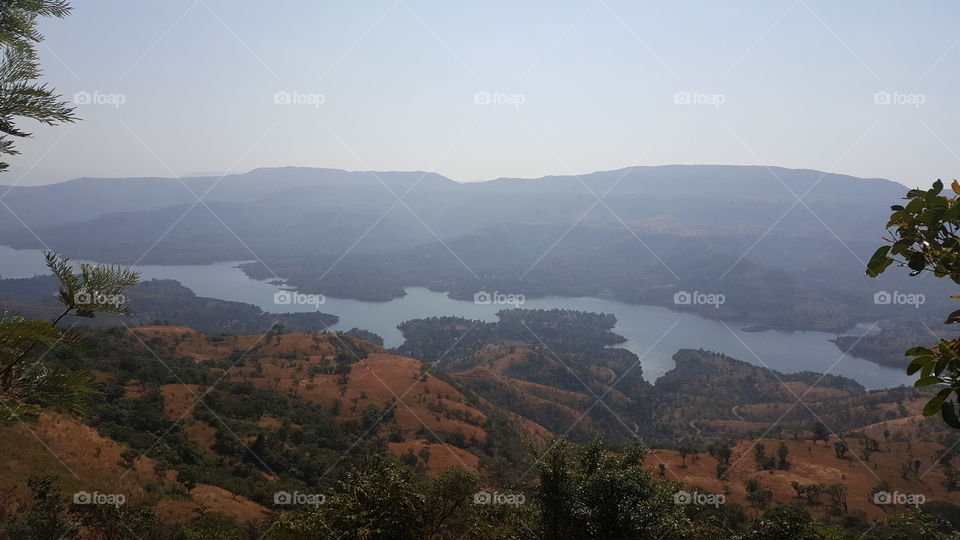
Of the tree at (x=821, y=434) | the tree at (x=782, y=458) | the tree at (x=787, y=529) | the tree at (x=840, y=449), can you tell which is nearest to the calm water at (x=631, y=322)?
the tree at (x=821, y=434)

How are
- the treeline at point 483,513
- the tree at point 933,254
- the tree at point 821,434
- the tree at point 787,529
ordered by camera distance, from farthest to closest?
1. the tree at point 821,434
2. the tree at point 787,529
3. the treeline at point 483,513
4. the tree at point 933,254

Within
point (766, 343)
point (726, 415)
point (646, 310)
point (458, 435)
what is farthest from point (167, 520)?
point (646, 310)

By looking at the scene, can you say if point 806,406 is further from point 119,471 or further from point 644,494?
point 119,471

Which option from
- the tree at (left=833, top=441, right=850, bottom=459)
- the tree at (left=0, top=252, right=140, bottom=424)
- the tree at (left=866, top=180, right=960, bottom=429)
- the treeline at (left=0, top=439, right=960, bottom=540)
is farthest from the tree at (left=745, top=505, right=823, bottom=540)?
the tree at (left=833, top=441, right=850, bottom=459)

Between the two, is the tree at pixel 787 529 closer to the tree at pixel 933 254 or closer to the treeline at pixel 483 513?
the treeline at pixel 483 513

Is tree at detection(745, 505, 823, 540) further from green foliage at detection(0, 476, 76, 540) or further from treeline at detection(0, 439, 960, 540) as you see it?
green foliage at detection(0, 476, 76, 540)

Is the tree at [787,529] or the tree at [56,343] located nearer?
the tree at [56,343]
